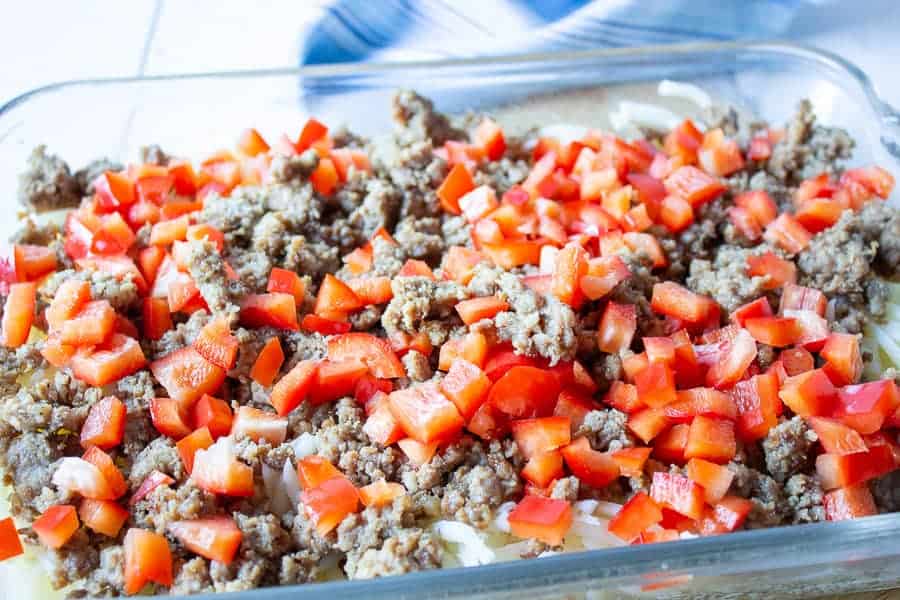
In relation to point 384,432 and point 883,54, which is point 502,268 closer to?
point 384,432

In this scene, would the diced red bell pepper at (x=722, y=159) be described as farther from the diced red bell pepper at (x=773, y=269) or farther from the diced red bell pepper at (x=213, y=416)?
the diced red bell pepper at (x=213, y=416)

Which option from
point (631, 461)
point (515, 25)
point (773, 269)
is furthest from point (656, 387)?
point (515, 25)

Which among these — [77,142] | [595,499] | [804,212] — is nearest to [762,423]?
[595,499]

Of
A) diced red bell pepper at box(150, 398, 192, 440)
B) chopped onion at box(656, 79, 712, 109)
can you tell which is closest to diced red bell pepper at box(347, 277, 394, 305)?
diced red bell pepper at box(150, 398, 192, 440)

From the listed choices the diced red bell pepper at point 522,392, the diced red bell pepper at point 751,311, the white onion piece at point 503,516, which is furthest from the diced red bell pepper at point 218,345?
the diced red bell pepper at point 751,311

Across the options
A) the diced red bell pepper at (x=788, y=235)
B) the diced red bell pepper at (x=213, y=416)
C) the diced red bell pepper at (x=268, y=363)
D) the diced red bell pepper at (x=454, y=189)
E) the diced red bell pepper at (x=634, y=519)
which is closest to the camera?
the diced red bell pepper at (x=634, y=519)

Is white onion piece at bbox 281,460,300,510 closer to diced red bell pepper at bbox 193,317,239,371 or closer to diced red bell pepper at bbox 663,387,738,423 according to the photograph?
diced red bell pepper at bbox 193,317,239,371
